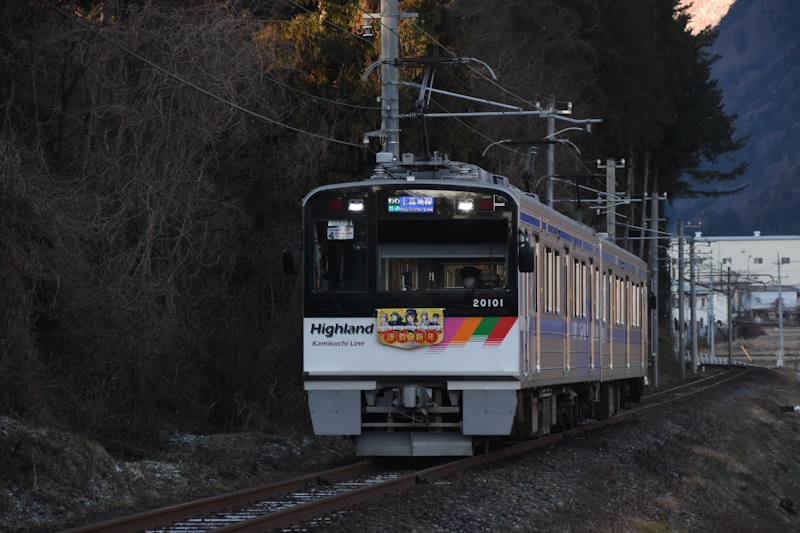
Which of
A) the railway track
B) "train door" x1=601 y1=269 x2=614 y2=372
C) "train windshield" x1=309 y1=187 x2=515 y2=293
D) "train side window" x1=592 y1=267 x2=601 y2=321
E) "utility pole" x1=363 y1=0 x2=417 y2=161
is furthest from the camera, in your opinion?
"train door" x1=601 y1=269 x2=614 y2=372

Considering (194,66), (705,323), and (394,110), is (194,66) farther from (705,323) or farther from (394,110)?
(705,323)

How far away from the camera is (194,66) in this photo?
18203 millimetres

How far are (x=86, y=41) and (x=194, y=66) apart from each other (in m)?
1.54

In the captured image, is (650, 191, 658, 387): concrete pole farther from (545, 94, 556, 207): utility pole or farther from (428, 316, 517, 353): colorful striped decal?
(428, 316, 517, 353): colorful striped decal

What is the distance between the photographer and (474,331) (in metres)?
13.6

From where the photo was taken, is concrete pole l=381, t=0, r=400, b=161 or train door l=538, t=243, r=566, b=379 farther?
concrete pole l=381, t=0, r=400, b=161

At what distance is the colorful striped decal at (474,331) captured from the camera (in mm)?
13539

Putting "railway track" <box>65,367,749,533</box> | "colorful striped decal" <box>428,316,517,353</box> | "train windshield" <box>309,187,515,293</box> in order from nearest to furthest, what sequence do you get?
"railway track" <box>65,367,749,533</box>
"colorful striped decal" <box>428,316,517,353</box>
"train windshield" <box>309,187,515,293</box>

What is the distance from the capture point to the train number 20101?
536 inches

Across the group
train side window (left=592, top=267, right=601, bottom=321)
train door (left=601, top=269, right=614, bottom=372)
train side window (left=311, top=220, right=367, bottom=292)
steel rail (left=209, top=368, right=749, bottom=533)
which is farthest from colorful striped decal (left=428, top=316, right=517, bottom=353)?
train door (left=601, top=269, right=614, bottom=372)

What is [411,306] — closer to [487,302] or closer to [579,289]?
[487,302]

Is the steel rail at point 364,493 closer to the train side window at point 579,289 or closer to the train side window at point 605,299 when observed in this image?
the train side window at point 579,289

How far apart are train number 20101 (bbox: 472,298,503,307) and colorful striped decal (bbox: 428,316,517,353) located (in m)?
0.14

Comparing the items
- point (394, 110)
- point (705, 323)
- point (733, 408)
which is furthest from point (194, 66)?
point (705, 323)
